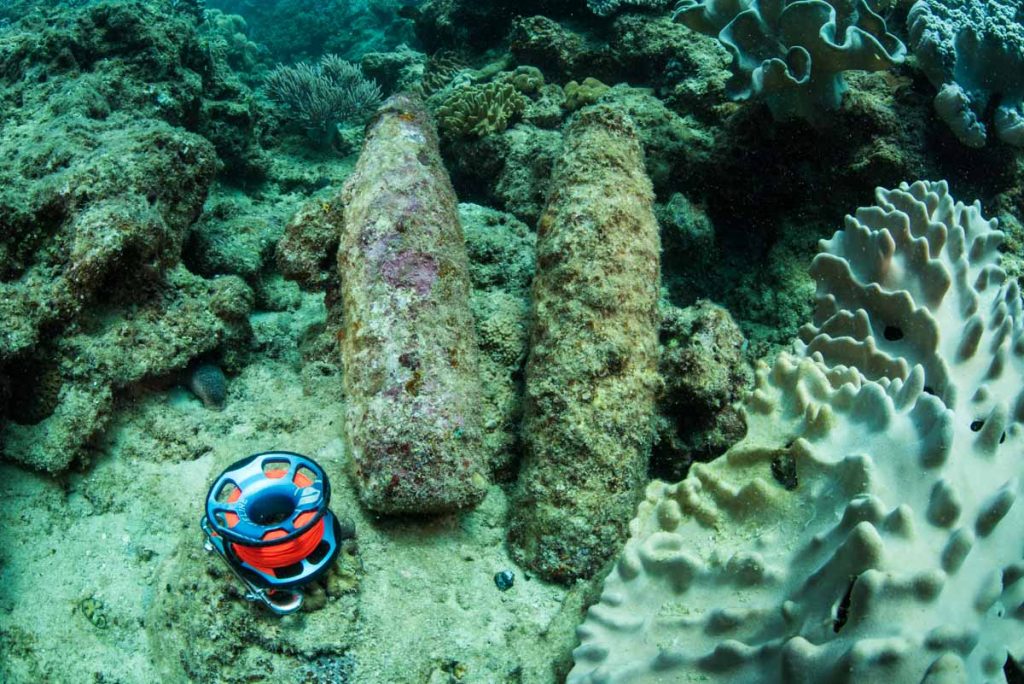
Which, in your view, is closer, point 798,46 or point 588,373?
point 588,373

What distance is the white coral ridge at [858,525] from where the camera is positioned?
1569mm

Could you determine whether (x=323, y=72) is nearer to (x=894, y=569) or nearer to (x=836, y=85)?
(x=836, y=85)

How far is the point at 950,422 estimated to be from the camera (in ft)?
6.05

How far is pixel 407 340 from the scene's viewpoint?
286 centimetres

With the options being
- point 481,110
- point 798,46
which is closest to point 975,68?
point 798,46

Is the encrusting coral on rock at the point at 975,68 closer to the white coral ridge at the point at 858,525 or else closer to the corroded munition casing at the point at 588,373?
the white coral ridge at the point at 858,525

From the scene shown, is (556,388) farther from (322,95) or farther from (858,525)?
(322,95)

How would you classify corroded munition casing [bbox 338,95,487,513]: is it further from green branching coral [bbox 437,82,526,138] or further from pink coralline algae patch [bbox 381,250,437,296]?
green branching coral [bbox 437,82,526,138]

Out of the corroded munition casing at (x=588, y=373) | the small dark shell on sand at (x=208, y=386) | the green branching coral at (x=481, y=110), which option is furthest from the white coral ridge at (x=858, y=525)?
the green branching coral at (x=481, y=110)

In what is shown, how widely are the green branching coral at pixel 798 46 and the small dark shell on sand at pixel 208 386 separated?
4.02m

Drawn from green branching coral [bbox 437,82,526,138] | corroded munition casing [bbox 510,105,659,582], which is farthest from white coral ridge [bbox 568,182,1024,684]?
green branching coral [bbox 437,82,526,138]

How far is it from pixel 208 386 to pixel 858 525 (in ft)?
11.0

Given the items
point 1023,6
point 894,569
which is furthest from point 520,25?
point 894,569

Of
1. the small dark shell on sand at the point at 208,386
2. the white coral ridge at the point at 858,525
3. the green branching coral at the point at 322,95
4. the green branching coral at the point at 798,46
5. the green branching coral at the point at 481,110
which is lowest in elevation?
the green branching coral at the point at 322,95
